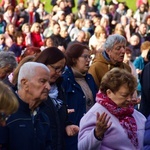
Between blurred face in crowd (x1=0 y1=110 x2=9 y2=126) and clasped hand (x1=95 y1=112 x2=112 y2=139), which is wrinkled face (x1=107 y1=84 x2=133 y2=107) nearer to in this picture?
clasped hand (x1=95 y1=112 x2=112 y2=139)

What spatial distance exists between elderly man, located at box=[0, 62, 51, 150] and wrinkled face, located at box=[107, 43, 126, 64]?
147 inches

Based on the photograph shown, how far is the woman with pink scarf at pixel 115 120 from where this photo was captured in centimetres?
691

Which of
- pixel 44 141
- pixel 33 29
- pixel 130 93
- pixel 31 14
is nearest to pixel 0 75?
pixel 130 93

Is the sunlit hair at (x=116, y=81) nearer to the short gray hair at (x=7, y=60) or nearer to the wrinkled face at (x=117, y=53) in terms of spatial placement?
the short gray hair at (x=7, y=60)

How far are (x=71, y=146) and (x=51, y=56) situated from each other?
122cm

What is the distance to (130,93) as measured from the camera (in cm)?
714

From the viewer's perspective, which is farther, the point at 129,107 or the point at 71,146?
the point at 71,146

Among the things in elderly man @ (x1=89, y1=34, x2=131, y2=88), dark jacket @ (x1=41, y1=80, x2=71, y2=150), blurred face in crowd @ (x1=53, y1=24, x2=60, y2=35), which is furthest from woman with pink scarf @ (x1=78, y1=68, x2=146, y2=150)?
blurred face in crowd @ (x1=53, y1=24, x2=60, y2=35)

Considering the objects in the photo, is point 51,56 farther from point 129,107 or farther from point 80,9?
point 80,9

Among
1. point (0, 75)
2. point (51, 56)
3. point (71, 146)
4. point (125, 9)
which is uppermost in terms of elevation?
point (51, 56)

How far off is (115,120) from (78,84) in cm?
182

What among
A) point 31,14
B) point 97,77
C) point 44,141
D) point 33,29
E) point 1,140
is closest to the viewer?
point 1,140

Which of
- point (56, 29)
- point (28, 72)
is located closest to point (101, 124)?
point (28, 72)

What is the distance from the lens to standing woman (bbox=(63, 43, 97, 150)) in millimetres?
8602
